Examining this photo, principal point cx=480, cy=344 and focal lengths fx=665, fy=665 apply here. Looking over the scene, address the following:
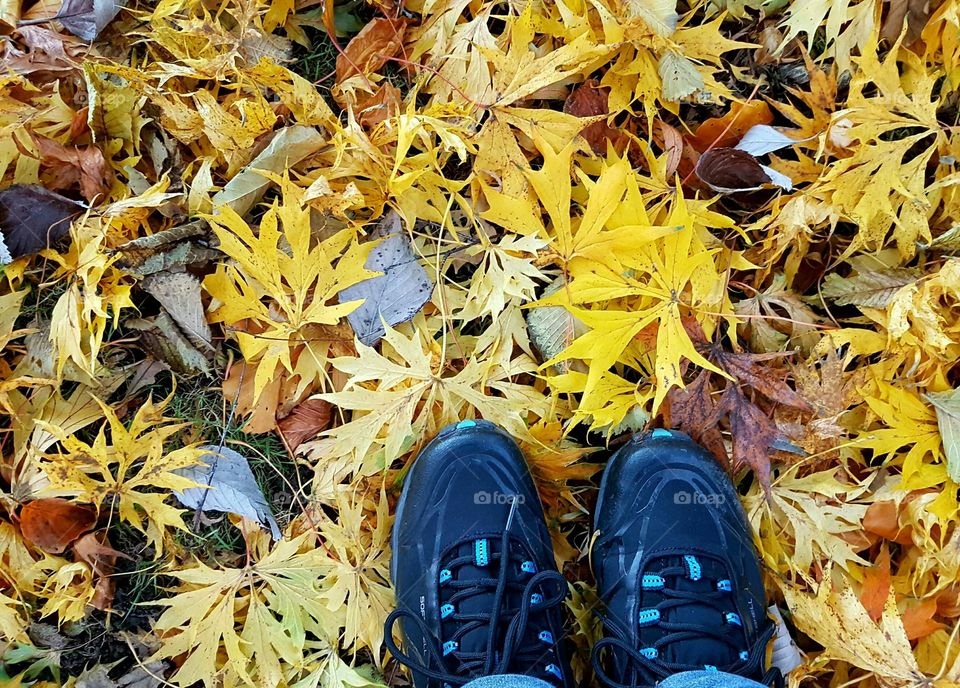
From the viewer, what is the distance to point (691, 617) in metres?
1.10

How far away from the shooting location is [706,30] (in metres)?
1.03

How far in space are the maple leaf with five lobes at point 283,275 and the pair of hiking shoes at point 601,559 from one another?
30 cm

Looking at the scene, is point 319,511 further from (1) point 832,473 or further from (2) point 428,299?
(1) point 832,473

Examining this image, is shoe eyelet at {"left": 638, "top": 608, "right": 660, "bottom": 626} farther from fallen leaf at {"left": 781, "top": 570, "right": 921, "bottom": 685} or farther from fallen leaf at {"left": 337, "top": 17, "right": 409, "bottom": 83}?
fallen leaf at {"left": 337, "top": 17, "right": 409, "bottom": 83}

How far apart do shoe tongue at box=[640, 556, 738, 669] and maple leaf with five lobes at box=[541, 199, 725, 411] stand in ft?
1.13

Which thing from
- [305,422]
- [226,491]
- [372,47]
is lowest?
[226,491]

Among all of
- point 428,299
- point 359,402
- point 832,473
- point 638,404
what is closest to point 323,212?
point 428,299

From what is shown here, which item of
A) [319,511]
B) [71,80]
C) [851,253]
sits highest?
[71,80]

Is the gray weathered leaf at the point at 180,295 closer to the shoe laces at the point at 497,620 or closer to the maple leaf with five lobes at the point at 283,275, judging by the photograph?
the maple leaf with five lobes at the point at 283,275

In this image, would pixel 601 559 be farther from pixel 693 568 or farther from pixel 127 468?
pixel 127 468

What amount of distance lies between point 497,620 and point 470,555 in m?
→ 0.11

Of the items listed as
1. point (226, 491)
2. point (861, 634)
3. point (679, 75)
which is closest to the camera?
point (861, 634)

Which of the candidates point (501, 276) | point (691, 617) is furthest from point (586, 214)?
point (691, 617)

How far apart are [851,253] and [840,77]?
11.8 inches
